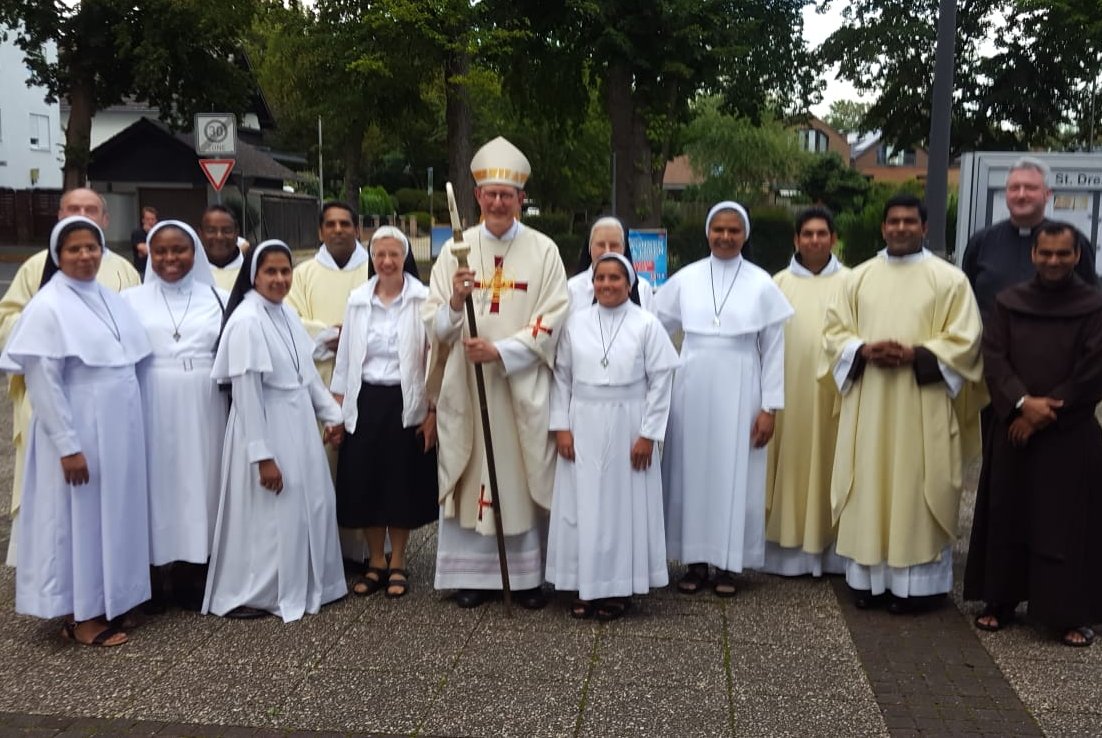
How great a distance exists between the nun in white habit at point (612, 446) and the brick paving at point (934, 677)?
1140mm

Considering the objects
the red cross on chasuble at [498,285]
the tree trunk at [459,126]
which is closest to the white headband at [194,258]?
the red cross on chasuble at [498,285]

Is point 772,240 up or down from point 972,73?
down

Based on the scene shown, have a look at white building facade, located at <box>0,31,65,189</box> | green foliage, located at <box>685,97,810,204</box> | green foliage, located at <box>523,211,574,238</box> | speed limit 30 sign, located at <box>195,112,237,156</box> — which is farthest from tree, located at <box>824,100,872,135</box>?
speed limit 30 sign, located at <box>195,112,237,156</box>

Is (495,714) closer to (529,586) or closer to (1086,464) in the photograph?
(529,586)

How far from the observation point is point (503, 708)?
4551mm

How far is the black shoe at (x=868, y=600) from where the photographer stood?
5824 millimetres

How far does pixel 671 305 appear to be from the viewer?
6.22 metres

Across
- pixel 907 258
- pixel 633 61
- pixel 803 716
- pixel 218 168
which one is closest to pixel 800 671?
pixel 803 716

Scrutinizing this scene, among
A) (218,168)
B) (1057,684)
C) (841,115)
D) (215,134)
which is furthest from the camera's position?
(841,115)

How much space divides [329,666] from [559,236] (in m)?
29.2

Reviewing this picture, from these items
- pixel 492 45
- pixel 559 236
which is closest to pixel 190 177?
pixel 559 236

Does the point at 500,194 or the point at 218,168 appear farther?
the point at 218,168

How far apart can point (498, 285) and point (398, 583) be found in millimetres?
1753

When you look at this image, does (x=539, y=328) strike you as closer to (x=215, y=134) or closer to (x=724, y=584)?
(x=724, y=584)
